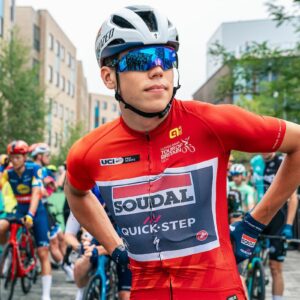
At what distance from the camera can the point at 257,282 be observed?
6922mm

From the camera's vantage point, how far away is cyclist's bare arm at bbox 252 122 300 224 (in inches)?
98.8

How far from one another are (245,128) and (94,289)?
11.8 ft

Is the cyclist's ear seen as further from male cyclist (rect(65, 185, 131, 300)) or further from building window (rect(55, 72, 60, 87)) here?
building window (rect(55, 72, 60, 87))

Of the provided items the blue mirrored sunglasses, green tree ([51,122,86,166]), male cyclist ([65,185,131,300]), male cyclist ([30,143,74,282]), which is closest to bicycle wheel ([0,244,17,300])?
male cyclist ([30,143,74,282])

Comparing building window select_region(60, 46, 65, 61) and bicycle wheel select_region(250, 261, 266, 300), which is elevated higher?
building window select_region(60, 46, 65, 61)

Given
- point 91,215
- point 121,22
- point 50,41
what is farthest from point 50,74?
point 121,22

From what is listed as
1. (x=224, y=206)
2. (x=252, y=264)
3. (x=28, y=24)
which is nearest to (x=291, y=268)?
(x=252, y=264)

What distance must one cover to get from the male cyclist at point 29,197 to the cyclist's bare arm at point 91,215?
187 inches

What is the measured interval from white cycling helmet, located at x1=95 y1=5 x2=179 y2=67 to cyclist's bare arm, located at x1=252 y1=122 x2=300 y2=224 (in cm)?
64

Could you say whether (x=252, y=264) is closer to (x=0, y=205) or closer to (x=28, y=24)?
(x=0, y=205)

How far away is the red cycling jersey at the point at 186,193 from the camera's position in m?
2.46

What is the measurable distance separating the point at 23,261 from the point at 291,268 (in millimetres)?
5436

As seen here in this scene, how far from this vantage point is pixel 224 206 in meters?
2.59

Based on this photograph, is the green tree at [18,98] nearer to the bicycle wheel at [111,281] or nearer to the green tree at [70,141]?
the green tree at [70,141]
